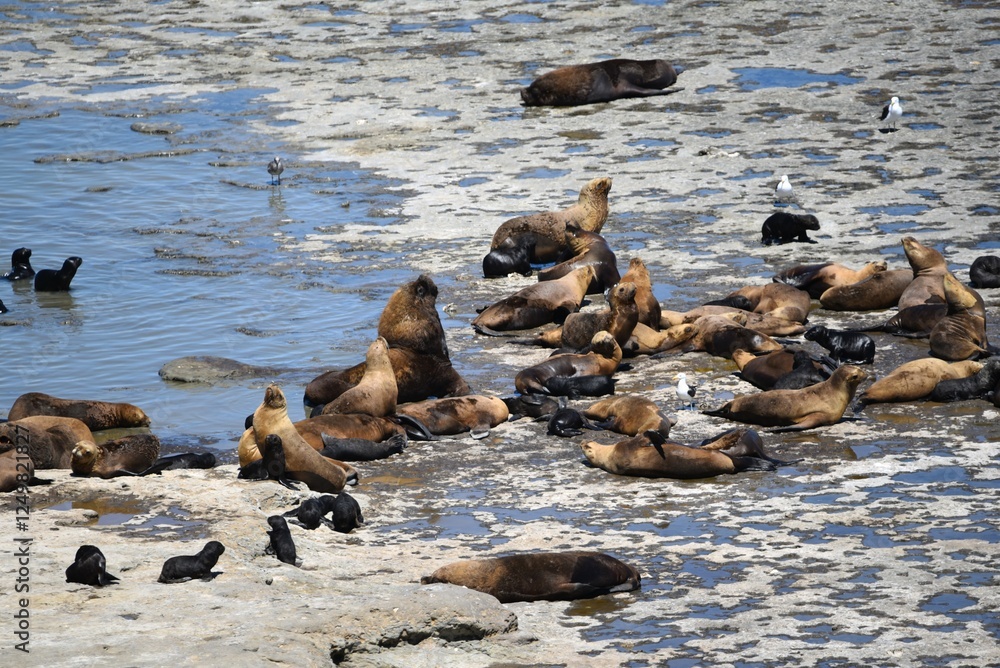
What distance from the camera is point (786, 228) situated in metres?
12.4

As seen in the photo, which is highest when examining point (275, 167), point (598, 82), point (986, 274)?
point (598, 82)

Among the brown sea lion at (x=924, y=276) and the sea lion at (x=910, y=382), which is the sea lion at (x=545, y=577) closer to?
the sea lion at (x=910, y=382)

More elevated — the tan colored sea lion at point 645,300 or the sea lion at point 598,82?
the sea lion at point 598,82

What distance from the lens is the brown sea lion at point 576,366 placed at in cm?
937

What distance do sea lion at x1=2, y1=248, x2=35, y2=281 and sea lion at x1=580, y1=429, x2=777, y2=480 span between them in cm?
753

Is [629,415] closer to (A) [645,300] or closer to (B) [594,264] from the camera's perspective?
(A) [645,300]

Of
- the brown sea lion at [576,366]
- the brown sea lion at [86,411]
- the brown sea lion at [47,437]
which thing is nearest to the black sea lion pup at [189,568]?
the brown sea lion at [47,437]

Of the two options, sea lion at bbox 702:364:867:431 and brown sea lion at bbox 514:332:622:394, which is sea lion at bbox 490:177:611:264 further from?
sea lion at bbox 702:364:867:431

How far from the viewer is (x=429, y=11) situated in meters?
22.8


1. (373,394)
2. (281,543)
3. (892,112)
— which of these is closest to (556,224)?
(373,394)

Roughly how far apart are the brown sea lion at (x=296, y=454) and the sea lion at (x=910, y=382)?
11.3ft

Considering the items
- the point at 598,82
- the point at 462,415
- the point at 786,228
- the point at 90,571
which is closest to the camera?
the point at 90,571

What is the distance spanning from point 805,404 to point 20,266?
8.19 m

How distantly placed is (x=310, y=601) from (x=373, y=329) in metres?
5.78
